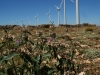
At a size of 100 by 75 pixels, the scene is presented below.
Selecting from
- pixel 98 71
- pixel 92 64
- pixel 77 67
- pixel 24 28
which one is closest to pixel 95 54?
pixel 92 64

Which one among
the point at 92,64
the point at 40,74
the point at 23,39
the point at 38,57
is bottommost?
the point at 92,64

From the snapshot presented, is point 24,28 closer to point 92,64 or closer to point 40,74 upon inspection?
point 40,74

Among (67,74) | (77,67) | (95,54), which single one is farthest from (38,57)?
(95,54)

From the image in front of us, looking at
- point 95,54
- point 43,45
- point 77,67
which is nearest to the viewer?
point 43,45

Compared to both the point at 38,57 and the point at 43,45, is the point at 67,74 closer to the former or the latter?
the point at 38,57

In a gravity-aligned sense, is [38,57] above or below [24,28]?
below

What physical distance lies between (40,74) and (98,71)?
203 cm

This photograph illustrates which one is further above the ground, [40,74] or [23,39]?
[23,39]

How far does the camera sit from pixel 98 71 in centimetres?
493

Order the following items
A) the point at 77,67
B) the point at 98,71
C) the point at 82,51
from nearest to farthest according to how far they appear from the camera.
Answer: the point at 77,67, the point at 98,71, the point at 82,51

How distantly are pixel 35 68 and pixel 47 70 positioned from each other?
0.87ft

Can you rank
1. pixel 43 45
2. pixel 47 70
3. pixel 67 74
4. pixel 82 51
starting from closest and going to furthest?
pixel 67 74
pixel 47 70
pixel 43 45
pixel 82 51

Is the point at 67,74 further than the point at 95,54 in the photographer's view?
No

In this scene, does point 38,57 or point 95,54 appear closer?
point 38,57
